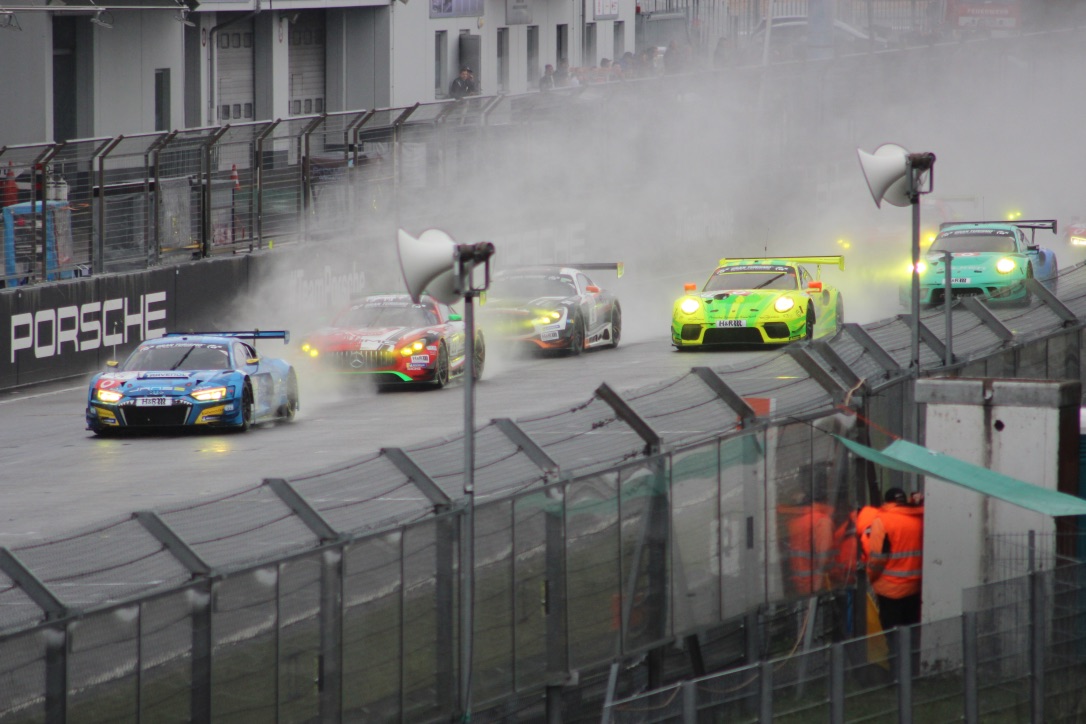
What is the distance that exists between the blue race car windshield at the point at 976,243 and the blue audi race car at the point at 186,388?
34.5 feet

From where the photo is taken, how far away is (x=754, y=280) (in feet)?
74.8

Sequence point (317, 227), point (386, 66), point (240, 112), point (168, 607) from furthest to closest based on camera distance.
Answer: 1. point (386, 66)
2. point (240, 112)
3. point (317, 227)
4. point (168, 607)

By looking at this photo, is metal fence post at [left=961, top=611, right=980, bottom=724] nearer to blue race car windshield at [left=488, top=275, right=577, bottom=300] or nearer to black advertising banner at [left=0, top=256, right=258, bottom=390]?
black advertising banner at [left=0, top=256, right=258, bottom=390]

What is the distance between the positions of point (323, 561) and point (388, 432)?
10258 mm

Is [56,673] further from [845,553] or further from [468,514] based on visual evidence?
[845,553]

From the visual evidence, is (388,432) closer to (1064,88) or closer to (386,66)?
(386,66)

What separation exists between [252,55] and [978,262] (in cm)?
1748

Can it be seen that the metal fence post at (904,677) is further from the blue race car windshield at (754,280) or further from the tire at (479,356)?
the blue race car windshield at (754,280)

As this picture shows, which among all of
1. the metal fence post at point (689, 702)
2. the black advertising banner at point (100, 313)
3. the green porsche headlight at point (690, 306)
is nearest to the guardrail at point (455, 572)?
the metal fence post at point (689, 702)

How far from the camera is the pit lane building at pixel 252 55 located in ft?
95.9

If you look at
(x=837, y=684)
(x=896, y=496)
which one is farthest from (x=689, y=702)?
(x=896, y=496)

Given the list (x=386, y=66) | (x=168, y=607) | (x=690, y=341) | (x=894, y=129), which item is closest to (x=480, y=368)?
(x=690, y=341)

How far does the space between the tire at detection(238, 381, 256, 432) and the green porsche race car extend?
6.56m

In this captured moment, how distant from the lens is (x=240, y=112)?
36.1 m
